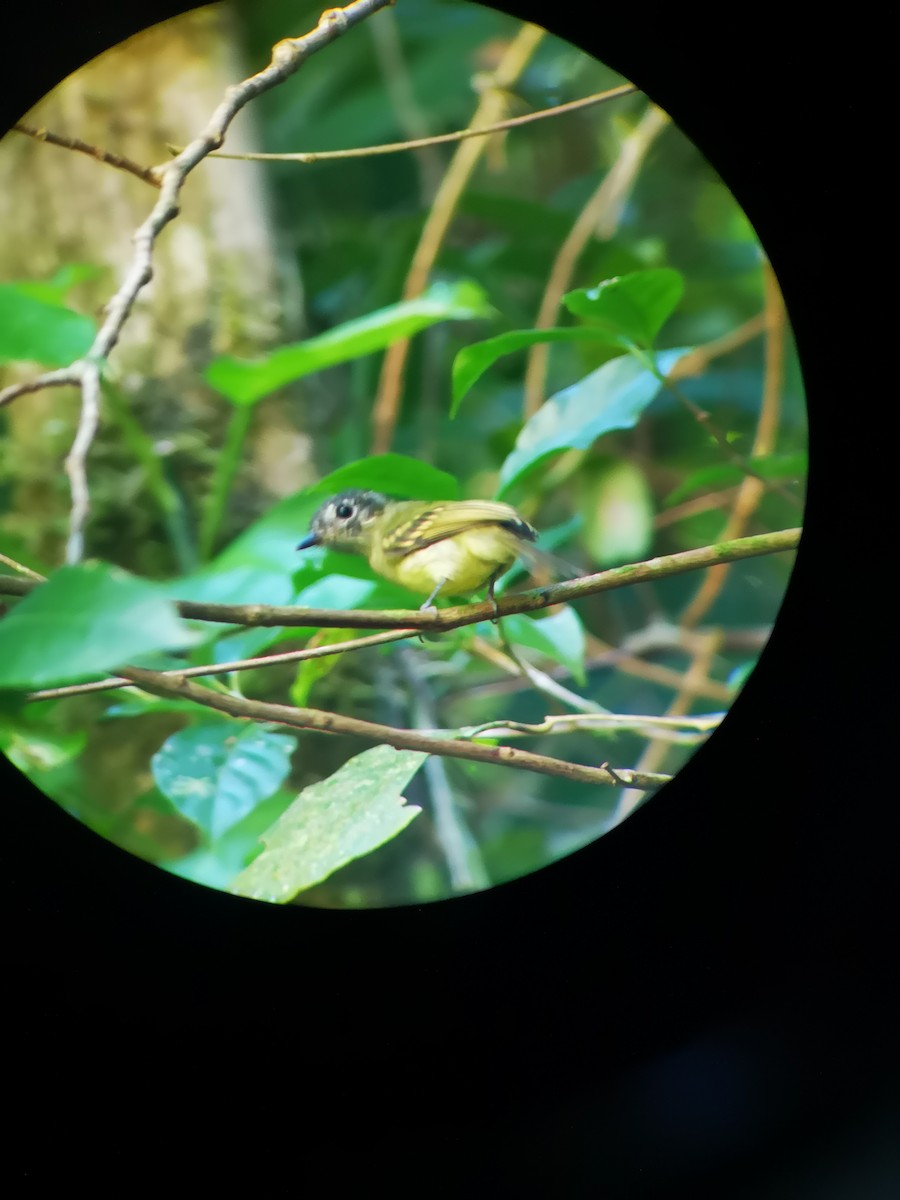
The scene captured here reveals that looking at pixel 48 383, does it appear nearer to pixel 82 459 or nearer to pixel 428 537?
pixel 82 459

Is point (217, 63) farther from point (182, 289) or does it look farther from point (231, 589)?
point (231, 589)

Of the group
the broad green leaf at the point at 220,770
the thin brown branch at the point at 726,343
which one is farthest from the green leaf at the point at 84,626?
the thin brown branch at the point at 726,343

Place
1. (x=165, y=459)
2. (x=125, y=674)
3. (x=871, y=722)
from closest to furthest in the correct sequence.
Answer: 1. (x=125, y=674)
2. (x=165, y=459)
3. (x=871, y=722)

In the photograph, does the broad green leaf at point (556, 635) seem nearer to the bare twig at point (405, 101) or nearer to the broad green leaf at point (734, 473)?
the broad green leaf at point (734, 473)

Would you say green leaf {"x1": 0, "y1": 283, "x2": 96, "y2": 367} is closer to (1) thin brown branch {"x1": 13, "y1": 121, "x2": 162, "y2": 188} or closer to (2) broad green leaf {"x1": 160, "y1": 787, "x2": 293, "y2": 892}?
(1) thin brown branch {"x1": 13, "y1": 121, "x2": 162, "y2": 188}

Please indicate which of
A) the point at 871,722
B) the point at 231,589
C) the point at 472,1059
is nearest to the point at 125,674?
the point at 231,589
